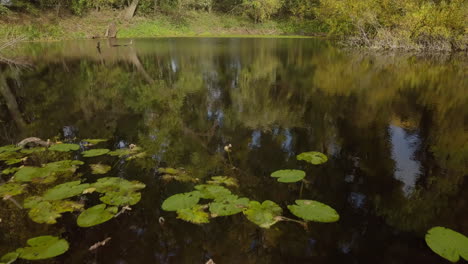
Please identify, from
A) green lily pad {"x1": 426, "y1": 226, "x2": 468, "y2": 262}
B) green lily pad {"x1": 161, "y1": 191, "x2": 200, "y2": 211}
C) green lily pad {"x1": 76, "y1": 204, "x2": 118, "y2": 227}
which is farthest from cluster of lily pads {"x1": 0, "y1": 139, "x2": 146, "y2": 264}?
green lily pad {"x1": 426, "y1": 226, "x2": 468, "y2": 262}

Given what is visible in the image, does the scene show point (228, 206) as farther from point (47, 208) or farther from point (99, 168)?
point (99, 168)

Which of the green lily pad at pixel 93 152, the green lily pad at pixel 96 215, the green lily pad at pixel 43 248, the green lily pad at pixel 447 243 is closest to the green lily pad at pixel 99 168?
the green lily pad at pixel 93 152

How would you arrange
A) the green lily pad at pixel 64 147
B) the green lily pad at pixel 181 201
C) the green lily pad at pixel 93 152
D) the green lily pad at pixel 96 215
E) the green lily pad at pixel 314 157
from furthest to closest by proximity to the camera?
the green lily pad at pixel 64 147, the green lily pad at pixel 93 152, the green lily pad at pixel 314 157, the green lily pad at pixel 181 201, the green lily pad at pixel 96 215

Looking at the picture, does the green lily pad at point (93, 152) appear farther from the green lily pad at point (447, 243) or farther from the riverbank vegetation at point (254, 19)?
the riverbank vegetation at point (254, 19)

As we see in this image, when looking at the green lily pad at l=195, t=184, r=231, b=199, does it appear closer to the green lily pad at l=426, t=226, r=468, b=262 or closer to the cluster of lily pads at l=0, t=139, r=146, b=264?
the cluster of lily pads at l=0, t=139, r=146, b=264

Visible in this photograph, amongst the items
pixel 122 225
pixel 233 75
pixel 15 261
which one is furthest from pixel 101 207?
pixel 233 75

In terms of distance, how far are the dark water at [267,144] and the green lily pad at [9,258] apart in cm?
37

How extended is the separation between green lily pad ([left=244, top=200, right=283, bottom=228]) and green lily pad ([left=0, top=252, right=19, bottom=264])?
2880 millimetres

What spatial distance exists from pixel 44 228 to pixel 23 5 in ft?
144

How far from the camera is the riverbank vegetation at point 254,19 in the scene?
2617 centimetres

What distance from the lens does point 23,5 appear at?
Result: 36.6 meters

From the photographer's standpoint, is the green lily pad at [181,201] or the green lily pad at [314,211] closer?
the green lily pad at [314,211]

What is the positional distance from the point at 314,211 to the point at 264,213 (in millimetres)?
733

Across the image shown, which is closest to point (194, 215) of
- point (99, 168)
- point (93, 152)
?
point (99, 168)
